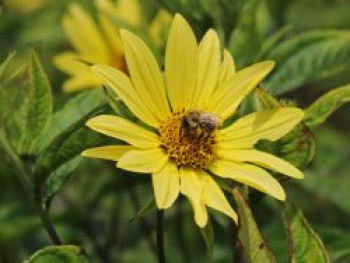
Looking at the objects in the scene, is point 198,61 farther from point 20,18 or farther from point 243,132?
point 20,18

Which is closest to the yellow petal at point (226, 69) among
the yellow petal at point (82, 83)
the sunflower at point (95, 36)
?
the yellow petal at point (82, 83)

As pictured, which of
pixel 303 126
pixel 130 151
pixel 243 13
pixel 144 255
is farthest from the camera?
pixel 144 255

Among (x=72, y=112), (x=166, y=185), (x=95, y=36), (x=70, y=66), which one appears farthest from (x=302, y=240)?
(x=95, y=36)

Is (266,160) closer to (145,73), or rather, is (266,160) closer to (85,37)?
(145,73)

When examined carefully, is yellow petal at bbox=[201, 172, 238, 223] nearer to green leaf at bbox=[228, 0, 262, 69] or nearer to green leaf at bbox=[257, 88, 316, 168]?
green leaf at bbox=[257, 88, 316, 168]

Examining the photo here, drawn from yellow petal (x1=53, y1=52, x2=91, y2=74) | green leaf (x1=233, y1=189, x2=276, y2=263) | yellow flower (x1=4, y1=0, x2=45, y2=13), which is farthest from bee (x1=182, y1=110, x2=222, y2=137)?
yellow flower (x1=4, y1=0, x2=45, y2=13)

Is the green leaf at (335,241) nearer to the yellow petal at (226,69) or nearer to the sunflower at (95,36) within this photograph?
the yellow petal at (226,69)

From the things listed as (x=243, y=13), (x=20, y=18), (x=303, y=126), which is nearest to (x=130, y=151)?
(x=303, y=126)
